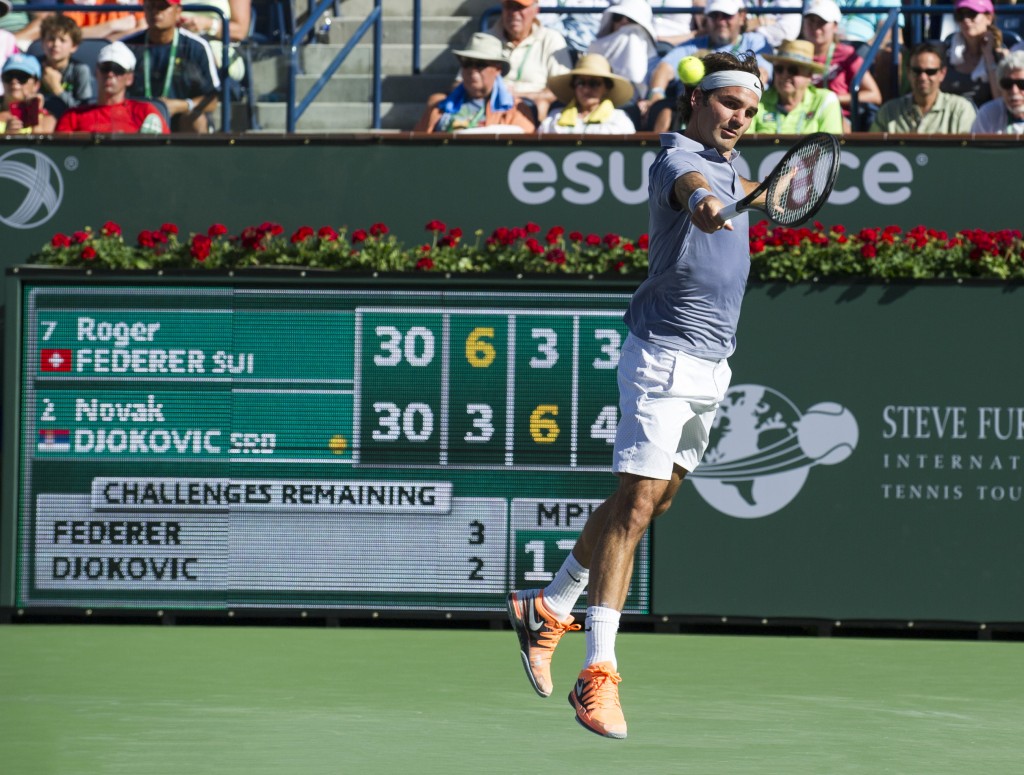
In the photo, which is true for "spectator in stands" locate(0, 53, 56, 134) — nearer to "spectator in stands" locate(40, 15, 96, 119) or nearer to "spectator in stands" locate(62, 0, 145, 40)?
"spectator in stands" locate(40, 15, 96, 119)

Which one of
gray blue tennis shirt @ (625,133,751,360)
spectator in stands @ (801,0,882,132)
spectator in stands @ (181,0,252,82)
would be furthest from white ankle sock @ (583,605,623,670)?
spectator in stands @ (181,0,252,82)

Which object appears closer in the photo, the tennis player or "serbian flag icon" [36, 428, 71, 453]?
the tennis player

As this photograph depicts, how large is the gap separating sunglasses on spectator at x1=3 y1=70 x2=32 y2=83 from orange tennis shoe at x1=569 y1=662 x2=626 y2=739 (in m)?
6.71

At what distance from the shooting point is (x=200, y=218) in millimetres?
8648

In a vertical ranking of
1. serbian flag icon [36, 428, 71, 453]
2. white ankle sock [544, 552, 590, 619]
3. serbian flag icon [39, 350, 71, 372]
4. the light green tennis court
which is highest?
serbian flag icon [39, 350, 71, 372]

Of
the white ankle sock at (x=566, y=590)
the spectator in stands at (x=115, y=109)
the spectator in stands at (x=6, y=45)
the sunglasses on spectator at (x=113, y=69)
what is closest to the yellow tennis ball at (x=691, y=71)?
the white ankle sock at (x=566, y=590)

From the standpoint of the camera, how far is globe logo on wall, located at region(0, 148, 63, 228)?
340 inches

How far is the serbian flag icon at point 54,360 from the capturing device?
797 cm

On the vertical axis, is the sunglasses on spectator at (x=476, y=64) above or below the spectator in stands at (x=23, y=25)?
below

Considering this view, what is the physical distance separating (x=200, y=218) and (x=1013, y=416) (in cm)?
424

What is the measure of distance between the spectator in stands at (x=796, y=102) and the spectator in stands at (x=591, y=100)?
78 centimetres

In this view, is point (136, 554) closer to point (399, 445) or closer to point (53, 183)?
point (399, 445)

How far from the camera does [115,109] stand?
9.69 m

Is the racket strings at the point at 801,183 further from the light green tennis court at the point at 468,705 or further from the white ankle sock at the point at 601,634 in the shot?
the light green tennis court at the point at 468,705
